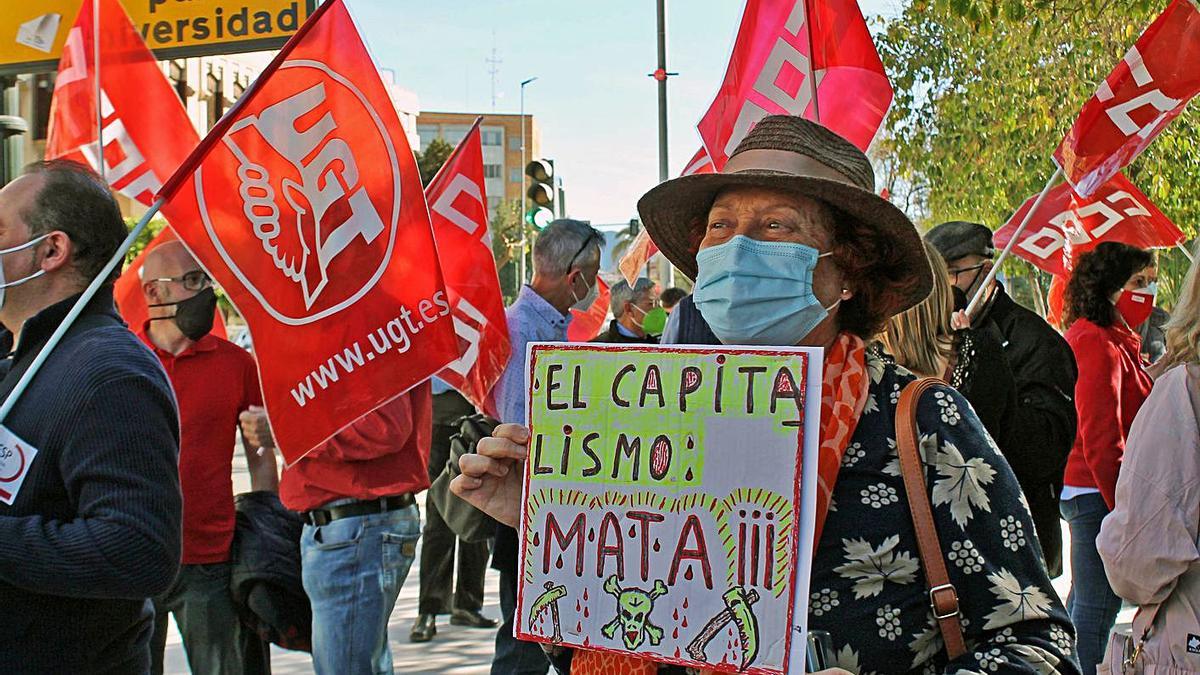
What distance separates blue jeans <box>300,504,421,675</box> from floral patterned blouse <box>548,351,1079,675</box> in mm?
2542

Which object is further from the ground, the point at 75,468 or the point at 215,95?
the point at 215,95

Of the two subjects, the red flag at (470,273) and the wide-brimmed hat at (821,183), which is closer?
the wide-brimmed hat at (821,183)

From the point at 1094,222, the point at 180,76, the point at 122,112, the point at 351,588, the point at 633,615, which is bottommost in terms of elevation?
the point at 351,588

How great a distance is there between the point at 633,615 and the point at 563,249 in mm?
4052

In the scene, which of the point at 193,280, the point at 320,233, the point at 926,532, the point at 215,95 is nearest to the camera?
the point at 926,532

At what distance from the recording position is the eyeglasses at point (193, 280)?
464 centimetres

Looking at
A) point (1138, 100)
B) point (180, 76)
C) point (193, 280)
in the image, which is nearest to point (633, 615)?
point (193, 280)

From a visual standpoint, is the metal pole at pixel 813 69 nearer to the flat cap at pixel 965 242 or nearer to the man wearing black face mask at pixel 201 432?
the flat cap at pixel 965 242

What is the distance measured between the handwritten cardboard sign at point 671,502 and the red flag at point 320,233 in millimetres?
1774

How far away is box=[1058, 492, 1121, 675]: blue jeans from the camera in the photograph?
5438mm

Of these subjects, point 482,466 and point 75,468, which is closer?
point 482,466

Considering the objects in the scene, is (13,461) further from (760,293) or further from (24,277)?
(760,293)

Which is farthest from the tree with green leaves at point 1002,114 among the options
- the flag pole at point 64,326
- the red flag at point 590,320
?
the flag pole at point 64,326

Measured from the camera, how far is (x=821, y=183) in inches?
81.4
